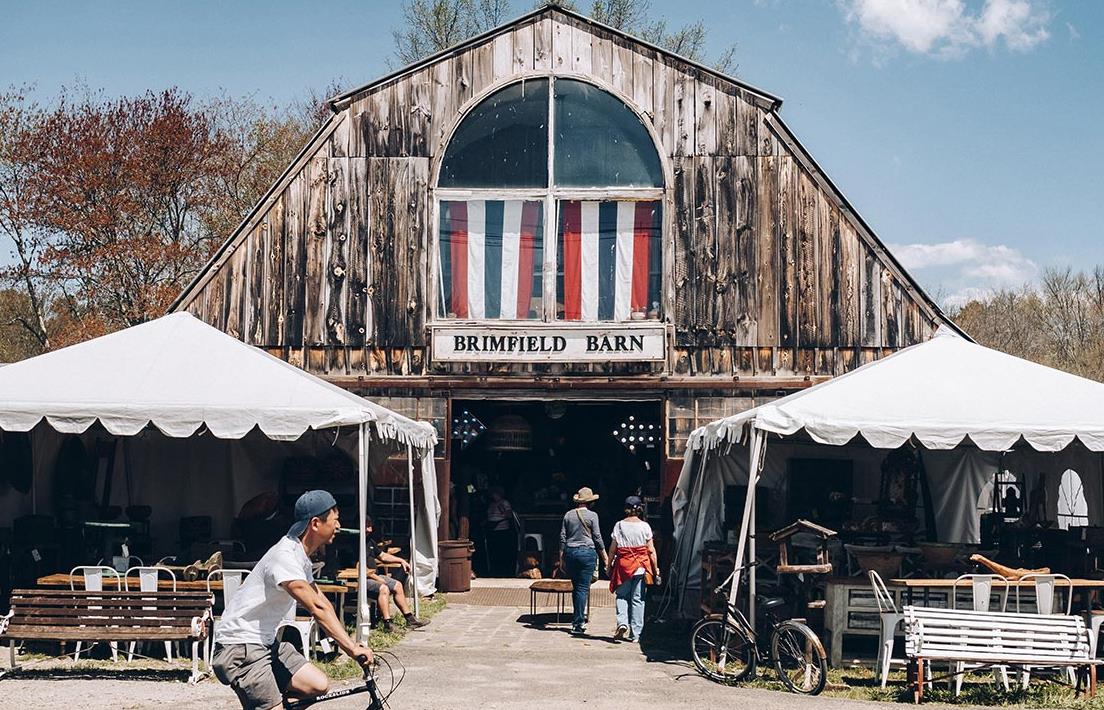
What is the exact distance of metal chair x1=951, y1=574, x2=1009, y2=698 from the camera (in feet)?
35.7

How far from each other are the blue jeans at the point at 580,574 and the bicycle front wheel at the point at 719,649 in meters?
2.40

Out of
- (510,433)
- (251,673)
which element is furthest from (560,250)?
(251,673)

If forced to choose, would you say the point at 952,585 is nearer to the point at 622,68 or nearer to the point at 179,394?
the point at 179,394

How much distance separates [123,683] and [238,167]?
28033 millimetres

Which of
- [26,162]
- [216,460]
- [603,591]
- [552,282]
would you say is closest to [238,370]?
[216,460]

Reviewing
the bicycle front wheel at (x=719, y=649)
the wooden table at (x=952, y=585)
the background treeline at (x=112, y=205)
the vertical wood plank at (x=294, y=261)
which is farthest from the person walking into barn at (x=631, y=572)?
the background treeline at (x=112, y=205)

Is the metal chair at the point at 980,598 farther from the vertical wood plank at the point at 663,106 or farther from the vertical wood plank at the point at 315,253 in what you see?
the vertical wood plank at the point at 315,253

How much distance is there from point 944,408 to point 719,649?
310cm

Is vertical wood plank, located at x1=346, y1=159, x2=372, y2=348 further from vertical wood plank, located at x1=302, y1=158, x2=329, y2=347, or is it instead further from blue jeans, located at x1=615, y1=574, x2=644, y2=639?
blue jeans, located at x1=615, y1=574, x2=644, y2=639

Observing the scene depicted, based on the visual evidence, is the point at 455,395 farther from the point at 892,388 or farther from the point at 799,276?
the point at 892,388

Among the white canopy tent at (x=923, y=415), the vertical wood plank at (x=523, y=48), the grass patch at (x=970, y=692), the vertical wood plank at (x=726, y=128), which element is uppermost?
the vertical wood plank at (x=523, y=48)

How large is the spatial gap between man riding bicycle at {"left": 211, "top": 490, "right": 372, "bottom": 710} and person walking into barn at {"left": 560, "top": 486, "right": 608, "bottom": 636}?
297 inches

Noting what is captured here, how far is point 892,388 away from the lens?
12.7m

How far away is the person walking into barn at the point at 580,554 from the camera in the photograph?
14.3m
